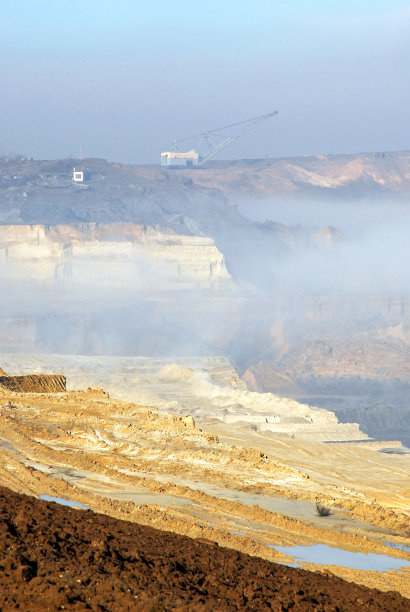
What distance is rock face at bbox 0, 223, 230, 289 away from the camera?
102 m

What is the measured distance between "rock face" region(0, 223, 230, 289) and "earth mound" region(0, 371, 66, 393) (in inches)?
2329

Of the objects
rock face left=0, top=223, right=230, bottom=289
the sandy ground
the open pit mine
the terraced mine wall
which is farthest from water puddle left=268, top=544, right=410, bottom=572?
rock face left=0, top=223, right=230, bottom=289

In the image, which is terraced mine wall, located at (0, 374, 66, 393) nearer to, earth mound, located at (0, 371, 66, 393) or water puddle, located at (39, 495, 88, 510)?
earth mound, located at (0, 371, 66, 393)

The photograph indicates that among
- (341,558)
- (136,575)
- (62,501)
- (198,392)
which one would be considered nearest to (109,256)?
(198,392)

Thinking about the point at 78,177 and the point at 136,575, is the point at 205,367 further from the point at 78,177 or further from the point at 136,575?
the point at 78,177

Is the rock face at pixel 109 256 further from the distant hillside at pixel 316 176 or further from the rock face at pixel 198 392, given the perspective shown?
the distant hillside at pixel 316 176

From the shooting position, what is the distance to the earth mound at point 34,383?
40.2m

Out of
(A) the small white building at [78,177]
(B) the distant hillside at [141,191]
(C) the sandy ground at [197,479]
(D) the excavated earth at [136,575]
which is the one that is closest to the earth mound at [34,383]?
(C) the sandy ground at [197,479]

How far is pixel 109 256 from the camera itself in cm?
10619

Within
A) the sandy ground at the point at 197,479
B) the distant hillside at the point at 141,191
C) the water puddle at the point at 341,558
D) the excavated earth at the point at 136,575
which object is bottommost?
the sandy ground at the point at 197,479

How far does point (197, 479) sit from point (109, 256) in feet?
279

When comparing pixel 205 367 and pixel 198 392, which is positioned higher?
pixel 198 392

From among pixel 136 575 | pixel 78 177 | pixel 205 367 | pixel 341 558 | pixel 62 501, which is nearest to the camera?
pixel 136 575

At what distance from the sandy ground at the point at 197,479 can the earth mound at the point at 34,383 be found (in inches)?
244
